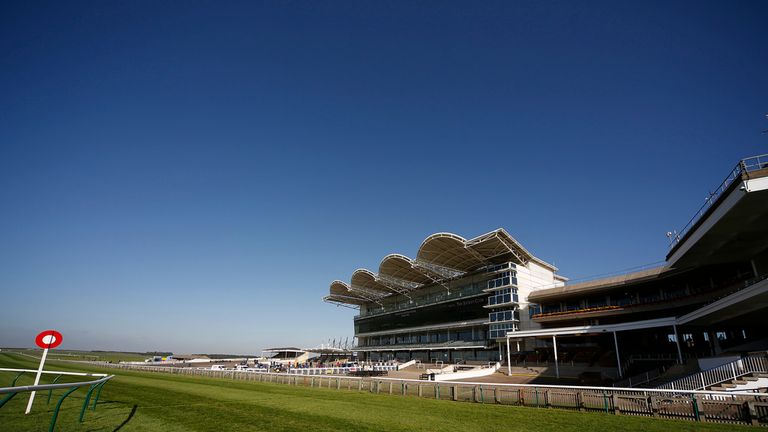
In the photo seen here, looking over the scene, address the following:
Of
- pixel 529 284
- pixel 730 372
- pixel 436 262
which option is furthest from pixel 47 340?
pixel 436 262

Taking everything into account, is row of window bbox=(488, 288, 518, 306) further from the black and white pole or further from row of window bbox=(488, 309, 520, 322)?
the black and white pole

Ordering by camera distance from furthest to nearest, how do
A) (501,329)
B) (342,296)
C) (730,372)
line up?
(342,296) → (501,329) → (730,372)

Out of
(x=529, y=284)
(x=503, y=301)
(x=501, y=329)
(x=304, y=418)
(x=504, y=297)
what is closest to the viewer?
(x=304, y=418)

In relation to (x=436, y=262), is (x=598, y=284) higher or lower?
lower

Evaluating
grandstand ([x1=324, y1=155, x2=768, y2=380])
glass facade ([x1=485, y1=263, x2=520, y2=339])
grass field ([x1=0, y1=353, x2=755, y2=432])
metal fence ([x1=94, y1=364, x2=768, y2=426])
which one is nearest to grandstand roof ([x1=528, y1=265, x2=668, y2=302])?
grandstand ([x1=324, y1=155, x2=768, y2=380])

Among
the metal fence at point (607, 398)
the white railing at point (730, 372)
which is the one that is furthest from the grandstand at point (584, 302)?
the metal fence at point (607, 398)

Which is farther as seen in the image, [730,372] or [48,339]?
[730,372]

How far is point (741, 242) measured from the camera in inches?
927

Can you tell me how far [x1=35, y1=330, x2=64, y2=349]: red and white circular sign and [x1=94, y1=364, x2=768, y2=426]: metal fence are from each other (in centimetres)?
1723

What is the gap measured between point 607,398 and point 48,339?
20.2m

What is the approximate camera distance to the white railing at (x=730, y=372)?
712 inches

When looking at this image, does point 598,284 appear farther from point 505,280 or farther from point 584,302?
point 505,280

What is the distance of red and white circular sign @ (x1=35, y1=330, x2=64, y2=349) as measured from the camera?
445 inches

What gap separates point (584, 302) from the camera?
46594mm
